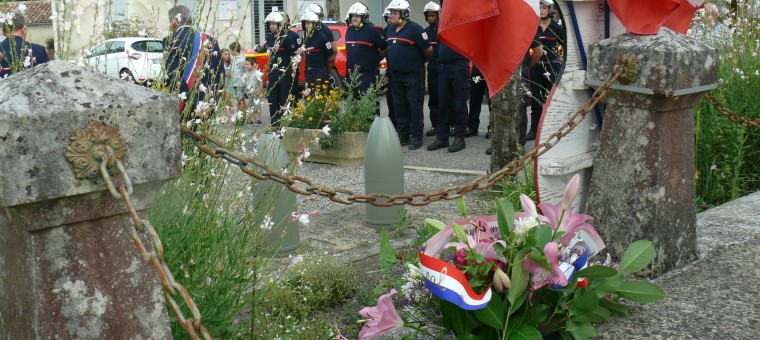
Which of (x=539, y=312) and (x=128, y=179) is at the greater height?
(x=128, y=179)

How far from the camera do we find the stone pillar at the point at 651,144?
3.82 meters

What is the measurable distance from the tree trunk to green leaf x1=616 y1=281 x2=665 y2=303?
190 inches

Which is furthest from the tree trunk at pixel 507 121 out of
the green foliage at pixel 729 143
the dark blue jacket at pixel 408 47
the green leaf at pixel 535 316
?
the green leaf at pixel 535 316

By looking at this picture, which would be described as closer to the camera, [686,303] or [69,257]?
[69,257]

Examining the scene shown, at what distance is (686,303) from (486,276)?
981 millimetres

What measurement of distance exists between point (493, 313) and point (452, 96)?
9.53m

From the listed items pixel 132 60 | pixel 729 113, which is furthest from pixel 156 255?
pixel 729 113

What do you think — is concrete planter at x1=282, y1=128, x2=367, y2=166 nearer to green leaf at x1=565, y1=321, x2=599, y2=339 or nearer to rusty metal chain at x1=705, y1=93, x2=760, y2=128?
rusty metal chain at x1=705, y1=93, x2=760, y2=128

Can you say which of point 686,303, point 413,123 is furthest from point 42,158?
point 413,123

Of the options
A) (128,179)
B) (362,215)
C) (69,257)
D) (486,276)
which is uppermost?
(128,179)

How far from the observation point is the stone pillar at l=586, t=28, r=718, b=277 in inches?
150

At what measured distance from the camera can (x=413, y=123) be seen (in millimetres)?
12656

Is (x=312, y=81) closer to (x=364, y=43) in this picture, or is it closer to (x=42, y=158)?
(x=364, y=43)

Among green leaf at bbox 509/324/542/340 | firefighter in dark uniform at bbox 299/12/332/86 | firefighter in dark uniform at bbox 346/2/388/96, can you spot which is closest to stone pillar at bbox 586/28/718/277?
green leaf at bbox 509/324/542/340
